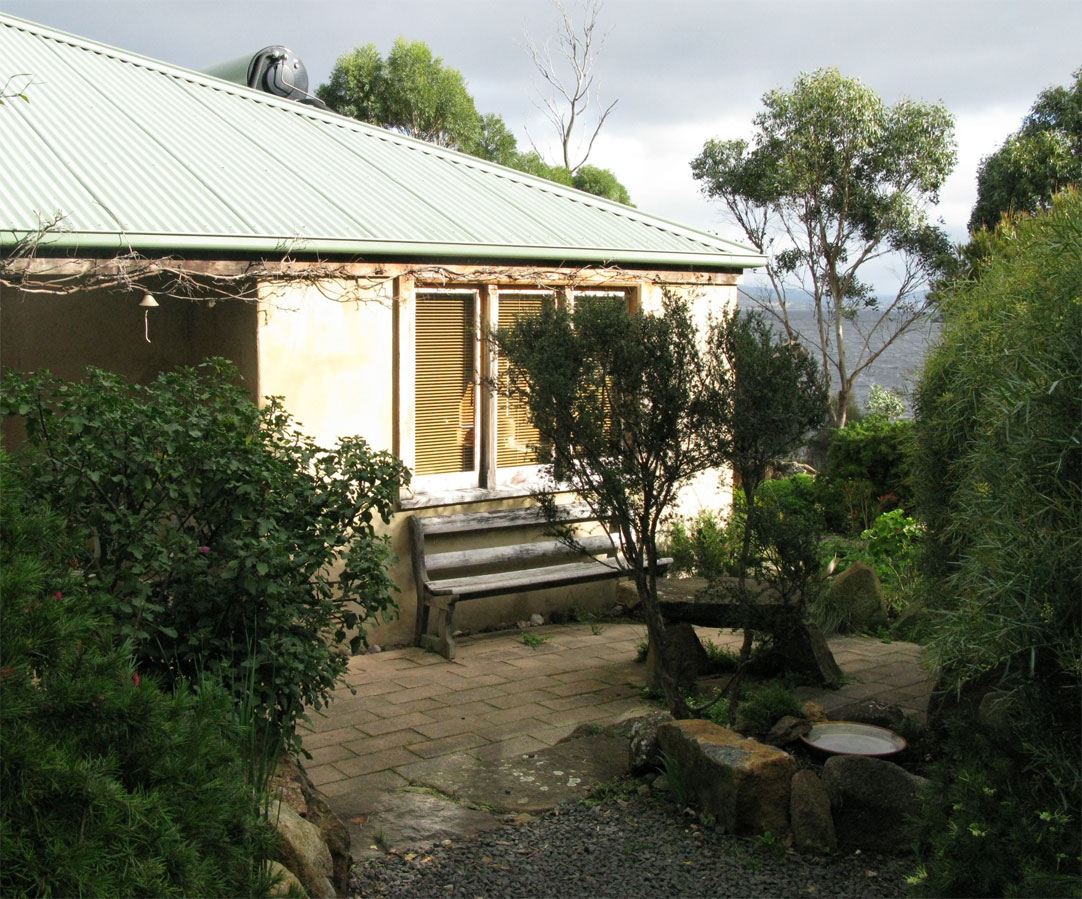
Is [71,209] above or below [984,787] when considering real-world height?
above

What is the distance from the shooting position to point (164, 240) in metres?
6.56

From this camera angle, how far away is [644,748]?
5.24 meters

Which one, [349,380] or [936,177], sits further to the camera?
[936,177]

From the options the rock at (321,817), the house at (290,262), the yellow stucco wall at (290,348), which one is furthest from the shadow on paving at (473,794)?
the house at (290,262)

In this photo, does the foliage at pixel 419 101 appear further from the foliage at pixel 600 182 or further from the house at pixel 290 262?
the house at pixel 290 262

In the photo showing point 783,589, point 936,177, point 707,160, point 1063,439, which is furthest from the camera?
point 707,160

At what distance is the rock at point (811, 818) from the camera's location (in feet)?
14.9

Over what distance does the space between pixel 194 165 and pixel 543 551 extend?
4.07m

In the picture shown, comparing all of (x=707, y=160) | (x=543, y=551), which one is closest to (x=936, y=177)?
(x=707, y=160)

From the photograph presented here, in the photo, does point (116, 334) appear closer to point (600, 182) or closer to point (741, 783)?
point (741, 783)

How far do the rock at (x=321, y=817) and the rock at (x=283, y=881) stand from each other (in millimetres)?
463

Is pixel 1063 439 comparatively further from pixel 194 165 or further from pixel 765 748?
pixel 194 165

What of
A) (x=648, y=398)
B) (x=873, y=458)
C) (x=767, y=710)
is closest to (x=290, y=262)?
(x=648, y=398)

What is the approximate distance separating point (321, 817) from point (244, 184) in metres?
5.23
